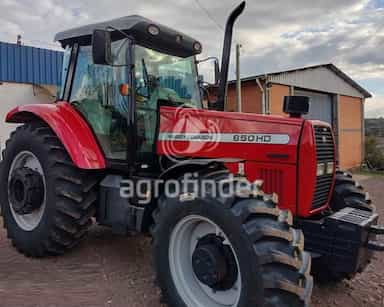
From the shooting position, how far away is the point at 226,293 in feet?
9.45

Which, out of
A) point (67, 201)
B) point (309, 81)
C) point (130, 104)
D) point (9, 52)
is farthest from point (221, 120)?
point (309, 81)

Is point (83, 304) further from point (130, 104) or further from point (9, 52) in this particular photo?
point (9, 52)

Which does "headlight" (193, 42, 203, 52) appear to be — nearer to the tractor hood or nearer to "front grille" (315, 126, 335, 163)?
the tractor hood

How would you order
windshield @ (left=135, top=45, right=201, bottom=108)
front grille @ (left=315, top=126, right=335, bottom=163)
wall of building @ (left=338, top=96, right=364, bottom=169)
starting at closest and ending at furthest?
1. front grille @ (left=315, top=126, right=335, bottom=163)
2. windshield @ (left=135, top=45, right=201, bottom=108)
3. wall of building @ (left=338, top=96, right=364, bottom=169)

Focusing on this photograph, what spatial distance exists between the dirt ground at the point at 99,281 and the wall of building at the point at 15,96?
6.21m

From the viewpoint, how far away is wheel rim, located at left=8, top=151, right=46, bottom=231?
4.21m

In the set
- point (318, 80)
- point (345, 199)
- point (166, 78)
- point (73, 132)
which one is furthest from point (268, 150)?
point (318, 80)

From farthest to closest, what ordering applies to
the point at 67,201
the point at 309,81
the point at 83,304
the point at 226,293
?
1. the point at 309,81
2. the point at 67,201
3. the point at 83,304
4. the point at 226,293

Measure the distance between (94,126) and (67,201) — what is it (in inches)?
31.7

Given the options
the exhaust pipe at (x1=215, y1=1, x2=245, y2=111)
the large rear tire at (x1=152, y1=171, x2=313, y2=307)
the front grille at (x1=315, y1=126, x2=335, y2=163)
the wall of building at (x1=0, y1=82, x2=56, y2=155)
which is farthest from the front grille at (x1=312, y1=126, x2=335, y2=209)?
the wall of building at (x1=0, y1=82, x2=56, y2=155)

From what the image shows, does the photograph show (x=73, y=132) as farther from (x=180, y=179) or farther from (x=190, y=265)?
(x=190, y=265)

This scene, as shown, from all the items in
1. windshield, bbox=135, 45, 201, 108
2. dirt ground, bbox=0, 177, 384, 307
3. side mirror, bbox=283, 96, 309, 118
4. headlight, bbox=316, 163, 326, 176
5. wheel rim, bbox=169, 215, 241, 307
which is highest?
windshield, bbox=135, 45, 201, 108

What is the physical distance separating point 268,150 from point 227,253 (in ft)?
2.96

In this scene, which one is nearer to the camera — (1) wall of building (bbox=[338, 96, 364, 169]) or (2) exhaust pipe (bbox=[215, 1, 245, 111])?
(2) exhaust pipe (bbox=[215, 1, 245, 111])
